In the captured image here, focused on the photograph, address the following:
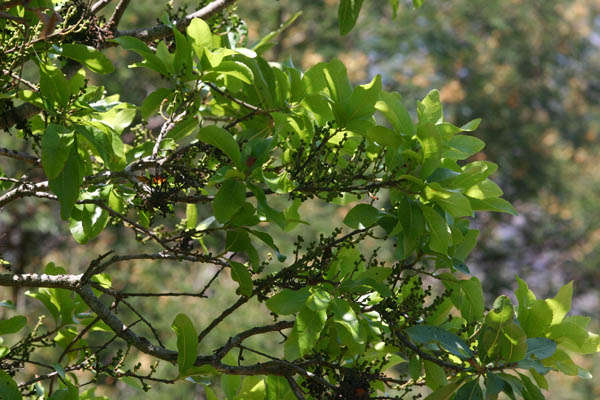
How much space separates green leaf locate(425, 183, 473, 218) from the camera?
4.17ft

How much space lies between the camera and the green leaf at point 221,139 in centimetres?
131

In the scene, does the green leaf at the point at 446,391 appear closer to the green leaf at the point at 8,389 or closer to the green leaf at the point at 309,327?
the green leaf at the point at 309,327

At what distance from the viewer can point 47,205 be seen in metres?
7.53

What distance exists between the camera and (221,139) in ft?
4.36

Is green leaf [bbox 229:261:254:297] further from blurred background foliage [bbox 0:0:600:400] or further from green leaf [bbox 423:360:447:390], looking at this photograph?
blurred background foliage [bbox 0:0:600:400]

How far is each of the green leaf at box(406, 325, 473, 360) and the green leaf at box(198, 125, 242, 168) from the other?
0.45m

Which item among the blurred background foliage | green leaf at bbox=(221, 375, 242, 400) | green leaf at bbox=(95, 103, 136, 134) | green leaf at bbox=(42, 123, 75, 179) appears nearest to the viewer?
green leaf at bbox=(42, 123, 75, 179)

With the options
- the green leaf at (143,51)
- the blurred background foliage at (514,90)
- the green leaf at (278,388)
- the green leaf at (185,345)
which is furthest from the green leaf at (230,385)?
the blurred background foliage at (514,90)

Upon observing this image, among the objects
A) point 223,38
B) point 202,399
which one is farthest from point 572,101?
point 223,38

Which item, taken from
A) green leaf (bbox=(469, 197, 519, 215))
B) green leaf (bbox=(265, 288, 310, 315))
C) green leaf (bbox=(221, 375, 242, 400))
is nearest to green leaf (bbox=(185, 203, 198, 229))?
green leaf (bbox=(221, 375, 242, 400))

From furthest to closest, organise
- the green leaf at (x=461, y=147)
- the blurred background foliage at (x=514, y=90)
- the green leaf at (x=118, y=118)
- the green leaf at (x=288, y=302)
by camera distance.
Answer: the blurred background foliage at (x=514, y=90), the green leaf at (x=118, y=118), the green leaf at (x=461, y=147), the green leaf at (x=288, y=302)

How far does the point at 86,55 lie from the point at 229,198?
399mm

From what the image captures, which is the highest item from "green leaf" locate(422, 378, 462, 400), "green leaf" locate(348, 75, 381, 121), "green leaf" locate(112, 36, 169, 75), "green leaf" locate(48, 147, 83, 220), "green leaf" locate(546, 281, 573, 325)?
"green leaf" locate(112, 36, 169, 75)

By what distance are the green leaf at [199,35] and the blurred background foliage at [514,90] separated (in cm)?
817
